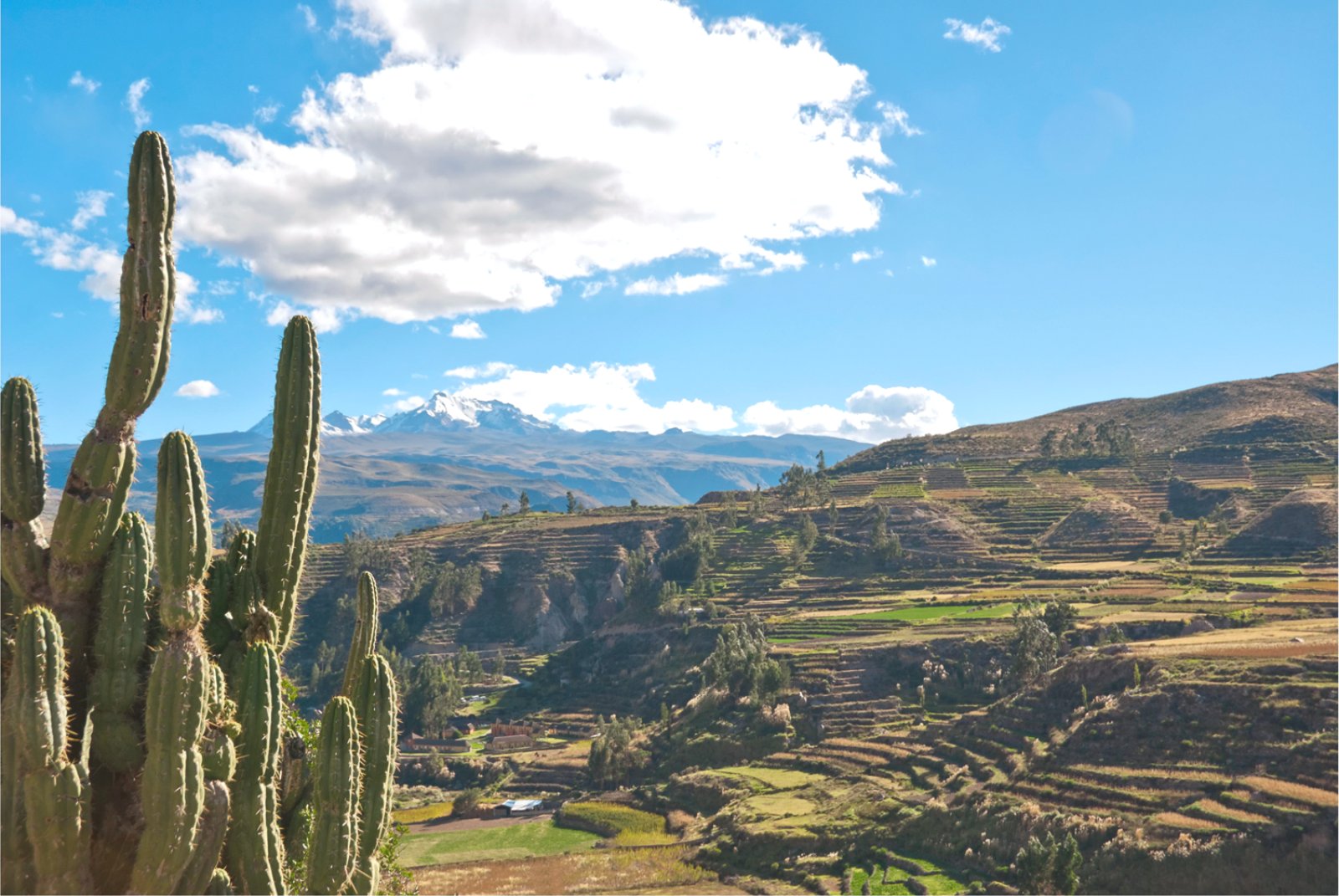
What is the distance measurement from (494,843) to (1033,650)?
1830 inches

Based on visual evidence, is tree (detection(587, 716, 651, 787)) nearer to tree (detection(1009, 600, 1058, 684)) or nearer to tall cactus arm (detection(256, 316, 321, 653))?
tree (detection(1009, 600, 1058, 684))

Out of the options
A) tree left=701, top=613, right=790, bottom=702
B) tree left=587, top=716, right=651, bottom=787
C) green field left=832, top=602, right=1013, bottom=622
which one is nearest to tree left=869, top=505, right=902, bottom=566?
green field left=832, top=602, right=1013, bottom=622

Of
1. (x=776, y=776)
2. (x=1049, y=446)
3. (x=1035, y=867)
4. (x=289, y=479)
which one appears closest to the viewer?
(x=289, y=479)

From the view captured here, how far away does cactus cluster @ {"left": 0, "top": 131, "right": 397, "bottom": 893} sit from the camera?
11.9 metres

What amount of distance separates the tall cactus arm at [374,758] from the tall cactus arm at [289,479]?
194 cm

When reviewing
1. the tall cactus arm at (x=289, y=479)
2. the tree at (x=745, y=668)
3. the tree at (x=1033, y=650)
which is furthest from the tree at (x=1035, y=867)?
the tall cactus arm at (x=289, y=479)

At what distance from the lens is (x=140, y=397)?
1333 cm

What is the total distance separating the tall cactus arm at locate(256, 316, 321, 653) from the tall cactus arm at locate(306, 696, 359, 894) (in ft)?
5.38

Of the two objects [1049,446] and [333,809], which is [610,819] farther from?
[1049,446]

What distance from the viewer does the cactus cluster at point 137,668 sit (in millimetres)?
11883

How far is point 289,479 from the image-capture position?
1459 cm

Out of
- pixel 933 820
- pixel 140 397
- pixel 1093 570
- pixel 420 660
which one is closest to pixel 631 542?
Result: pixel 420 660

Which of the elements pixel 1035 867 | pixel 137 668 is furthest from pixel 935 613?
pixel 137 668

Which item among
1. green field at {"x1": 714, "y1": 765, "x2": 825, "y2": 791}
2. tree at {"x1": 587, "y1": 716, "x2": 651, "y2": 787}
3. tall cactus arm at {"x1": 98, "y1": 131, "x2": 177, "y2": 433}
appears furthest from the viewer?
tree at {"x1": 587, "y1": 716, "x2": 651, "y2": 787}
